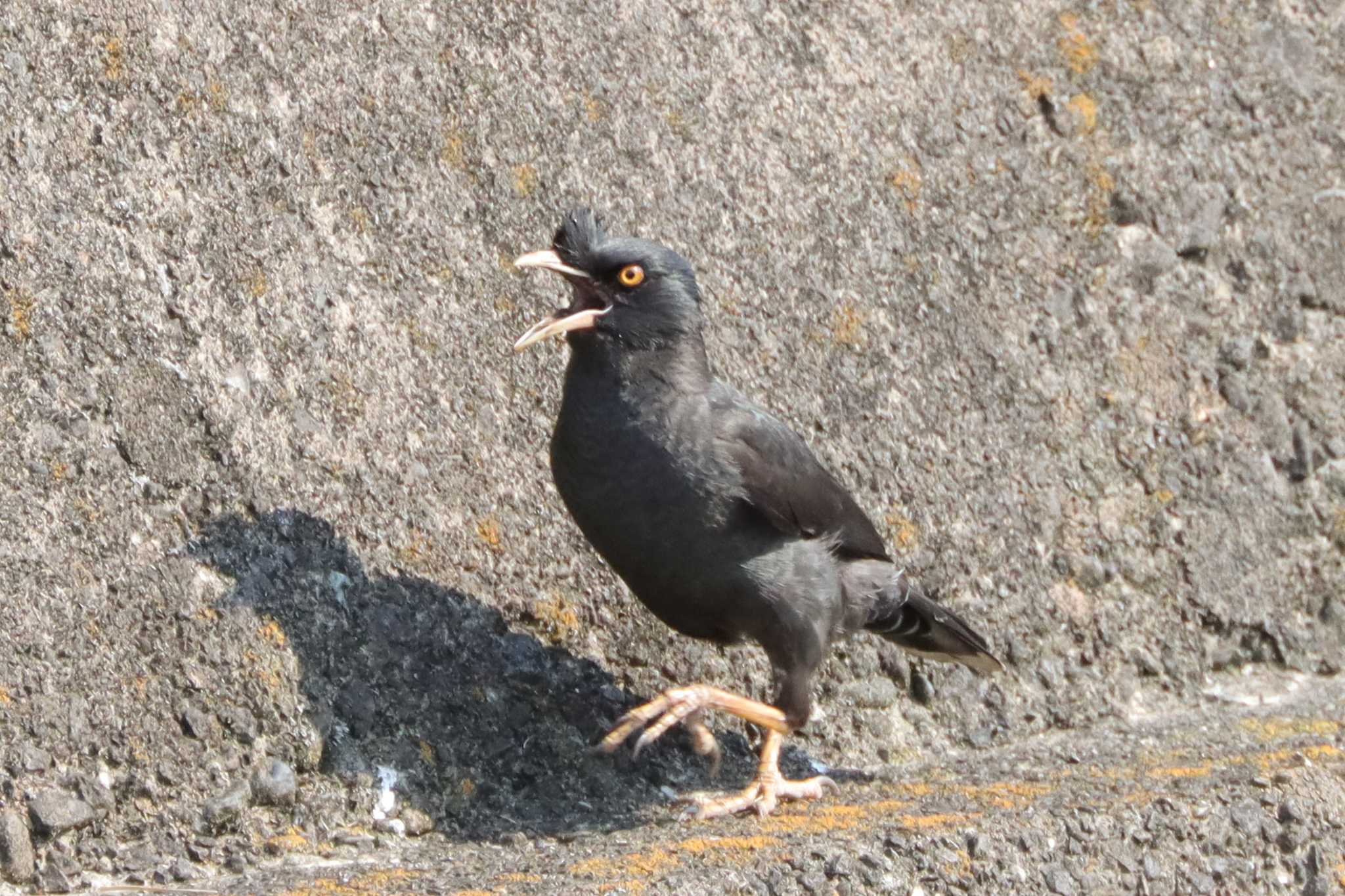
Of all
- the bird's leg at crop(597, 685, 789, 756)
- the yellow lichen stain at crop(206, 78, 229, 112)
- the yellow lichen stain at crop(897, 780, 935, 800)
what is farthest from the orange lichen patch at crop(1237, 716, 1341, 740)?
the yellow lichen stain at crop(206, 78, 229, 112)

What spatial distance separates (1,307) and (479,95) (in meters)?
1.65

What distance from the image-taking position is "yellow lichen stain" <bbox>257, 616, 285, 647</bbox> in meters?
3.97

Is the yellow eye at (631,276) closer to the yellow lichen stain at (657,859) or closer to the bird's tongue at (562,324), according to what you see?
the bird's tongue at (562,324)

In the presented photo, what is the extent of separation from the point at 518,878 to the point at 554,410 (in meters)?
1.79

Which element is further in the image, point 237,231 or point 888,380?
point 888,380

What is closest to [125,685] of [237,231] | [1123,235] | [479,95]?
[237,231]

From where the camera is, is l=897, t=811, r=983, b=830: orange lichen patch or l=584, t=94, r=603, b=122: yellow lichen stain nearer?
l=897, t=811, r=983, b=830: orange lichen patch

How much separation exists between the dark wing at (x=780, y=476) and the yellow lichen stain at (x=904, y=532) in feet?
1.33

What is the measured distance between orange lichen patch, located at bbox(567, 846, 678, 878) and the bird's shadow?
553 mm

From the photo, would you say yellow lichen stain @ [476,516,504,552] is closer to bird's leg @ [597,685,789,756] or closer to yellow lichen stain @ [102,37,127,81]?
bird's leg @ [597,685,789,756]

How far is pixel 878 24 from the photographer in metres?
5.77

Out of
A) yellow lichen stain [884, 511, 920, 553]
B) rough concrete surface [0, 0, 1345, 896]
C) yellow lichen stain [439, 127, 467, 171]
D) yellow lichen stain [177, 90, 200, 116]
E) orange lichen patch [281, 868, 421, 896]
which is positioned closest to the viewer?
orange lichen patch [281, 868, 421, 896]

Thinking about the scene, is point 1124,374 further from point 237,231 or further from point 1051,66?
point 237,231

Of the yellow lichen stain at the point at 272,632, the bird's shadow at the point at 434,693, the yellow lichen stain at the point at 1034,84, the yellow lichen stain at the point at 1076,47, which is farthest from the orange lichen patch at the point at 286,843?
the yellow lichen stain at the point at 1076,47
